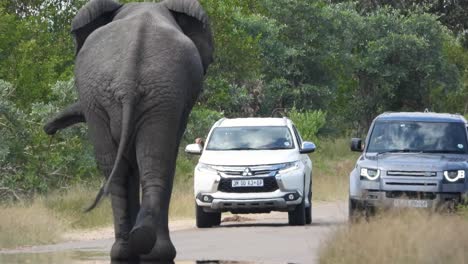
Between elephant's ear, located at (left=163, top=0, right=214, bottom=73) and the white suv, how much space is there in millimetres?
8718

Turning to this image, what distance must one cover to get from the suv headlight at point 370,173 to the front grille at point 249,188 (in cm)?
185

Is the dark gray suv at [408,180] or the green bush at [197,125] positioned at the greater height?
the dark gray suv at [408,180]

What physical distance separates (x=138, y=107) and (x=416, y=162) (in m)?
9.43

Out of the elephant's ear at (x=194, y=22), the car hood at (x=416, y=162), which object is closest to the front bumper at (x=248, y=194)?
the car hood at (x=416, y=162)

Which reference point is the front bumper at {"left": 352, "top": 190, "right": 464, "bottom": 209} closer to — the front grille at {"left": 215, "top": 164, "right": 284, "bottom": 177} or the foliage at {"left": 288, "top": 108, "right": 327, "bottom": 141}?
the front grille at {"left": 215, "top": 164, "right": 284, "bottom": 177}

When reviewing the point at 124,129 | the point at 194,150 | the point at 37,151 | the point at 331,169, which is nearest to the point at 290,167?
the point at 194,150

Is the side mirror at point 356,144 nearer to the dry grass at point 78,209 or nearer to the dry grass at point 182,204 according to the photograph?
the dry grass at point 182,204

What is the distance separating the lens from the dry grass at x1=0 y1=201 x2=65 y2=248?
21594 millimetres

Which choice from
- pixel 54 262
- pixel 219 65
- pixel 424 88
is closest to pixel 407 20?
pixel 424 88

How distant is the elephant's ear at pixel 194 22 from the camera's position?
15555mm

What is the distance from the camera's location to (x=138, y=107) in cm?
1445

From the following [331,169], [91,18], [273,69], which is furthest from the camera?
[273,69]

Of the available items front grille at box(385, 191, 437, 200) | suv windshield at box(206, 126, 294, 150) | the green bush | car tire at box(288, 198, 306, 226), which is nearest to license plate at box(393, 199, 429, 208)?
front grille at box(385, 191, 437, 200)

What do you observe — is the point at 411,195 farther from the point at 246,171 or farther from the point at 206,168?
the point at 206,168
